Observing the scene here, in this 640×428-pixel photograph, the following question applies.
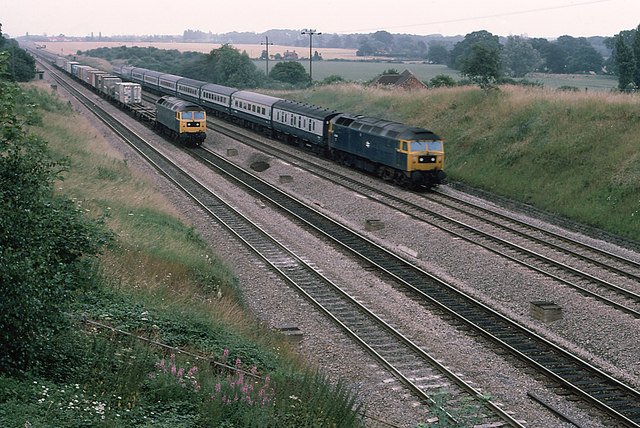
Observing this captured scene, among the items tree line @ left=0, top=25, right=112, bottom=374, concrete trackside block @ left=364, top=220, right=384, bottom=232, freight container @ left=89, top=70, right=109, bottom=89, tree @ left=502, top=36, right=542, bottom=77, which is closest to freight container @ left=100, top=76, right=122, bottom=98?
freight container @ left=89, top=70, right=109, bottom=89

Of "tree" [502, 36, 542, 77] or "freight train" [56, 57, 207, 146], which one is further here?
"tree" [502, 36, 542, 77]

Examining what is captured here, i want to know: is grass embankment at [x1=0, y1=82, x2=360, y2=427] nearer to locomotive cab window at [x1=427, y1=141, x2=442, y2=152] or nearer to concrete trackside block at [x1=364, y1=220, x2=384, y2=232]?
concrete trackside block at [x1=364, y1=220, x2=384, y2=232]

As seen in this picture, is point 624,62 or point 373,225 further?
point 624,62

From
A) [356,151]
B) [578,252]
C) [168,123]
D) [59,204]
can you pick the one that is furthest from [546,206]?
[168,123]

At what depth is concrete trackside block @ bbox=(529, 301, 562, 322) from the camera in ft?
54.8

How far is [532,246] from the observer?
75.4ft

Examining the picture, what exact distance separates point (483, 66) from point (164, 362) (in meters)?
39.5

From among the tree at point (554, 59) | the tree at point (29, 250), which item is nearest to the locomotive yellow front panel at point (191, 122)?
the tree at point (29, 250)

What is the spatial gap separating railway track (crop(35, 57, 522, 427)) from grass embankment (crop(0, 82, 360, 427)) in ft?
5.93

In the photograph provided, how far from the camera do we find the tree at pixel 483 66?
148 feet

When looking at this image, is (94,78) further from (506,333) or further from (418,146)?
(506,333)

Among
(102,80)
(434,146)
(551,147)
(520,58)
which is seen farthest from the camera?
(520,58)

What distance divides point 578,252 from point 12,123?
1909 centimetres

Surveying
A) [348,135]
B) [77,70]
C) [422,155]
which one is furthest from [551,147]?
[77,70]
